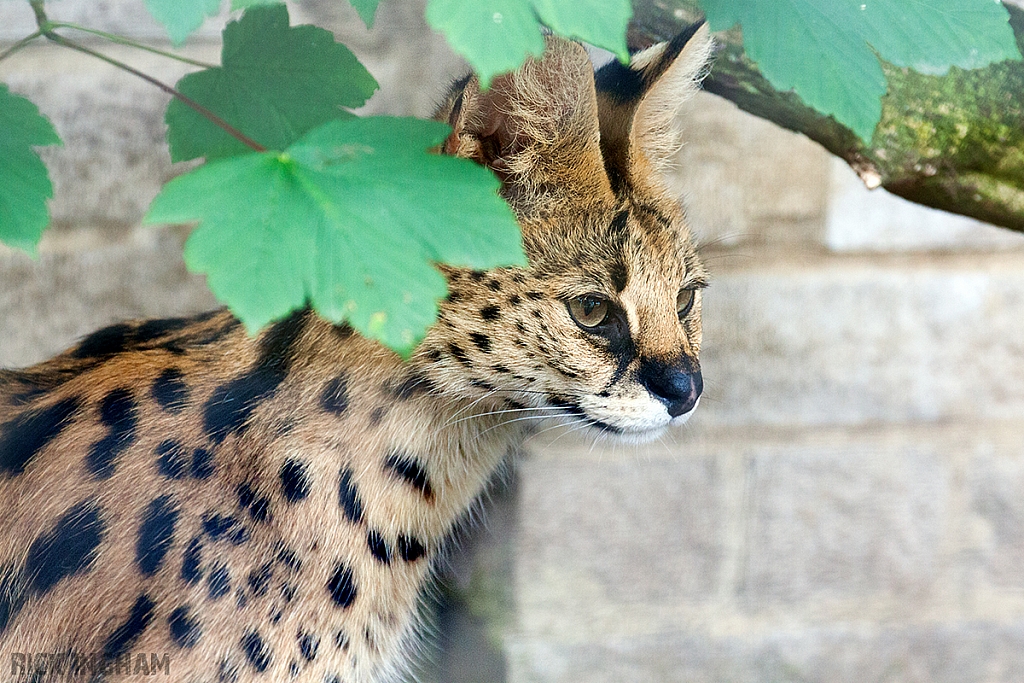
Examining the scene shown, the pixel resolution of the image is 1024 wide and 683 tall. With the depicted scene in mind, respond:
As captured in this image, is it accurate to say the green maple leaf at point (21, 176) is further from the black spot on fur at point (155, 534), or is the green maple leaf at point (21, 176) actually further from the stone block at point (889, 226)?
the stone block at point (889, 226)

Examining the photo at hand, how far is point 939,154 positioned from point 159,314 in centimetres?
103

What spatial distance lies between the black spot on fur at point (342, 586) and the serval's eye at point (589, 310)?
0.33 metres

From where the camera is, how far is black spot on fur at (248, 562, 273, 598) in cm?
81

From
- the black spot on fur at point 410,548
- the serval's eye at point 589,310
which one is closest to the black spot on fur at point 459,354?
the serval's eye at point 589,310

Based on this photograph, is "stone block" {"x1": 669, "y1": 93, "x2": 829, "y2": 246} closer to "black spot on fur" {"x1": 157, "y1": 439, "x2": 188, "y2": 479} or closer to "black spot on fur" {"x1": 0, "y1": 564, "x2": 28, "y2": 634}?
"black spot on fur" {"x1": 157, "y1": 439, "x2": 188, "y2": 479}

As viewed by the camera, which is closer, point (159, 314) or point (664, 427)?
point (664, 427)

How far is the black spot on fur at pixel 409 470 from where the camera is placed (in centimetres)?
88

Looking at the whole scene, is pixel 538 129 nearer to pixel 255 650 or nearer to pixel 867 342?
pixel 255 650

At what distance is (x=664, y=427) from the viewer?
32.4 inches

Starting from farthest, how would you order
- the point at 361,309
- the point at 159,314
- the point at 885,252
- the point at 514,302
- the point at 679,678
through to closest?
1. the point at 679,678
2. the point at 885,252
3. the point at 159,314
4. the point at 514,302
5. the point at 361,309

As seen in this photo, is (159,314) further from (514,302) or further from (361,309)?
(361,309)

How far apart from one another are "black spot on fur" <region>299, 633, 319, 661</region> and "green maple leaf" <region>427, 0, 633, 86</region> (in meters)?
0.59

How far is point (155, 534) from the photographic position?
2.67 feet

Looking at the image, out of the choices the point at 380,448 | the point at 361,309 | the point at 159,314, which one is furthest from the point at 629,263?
the point at 159,314
